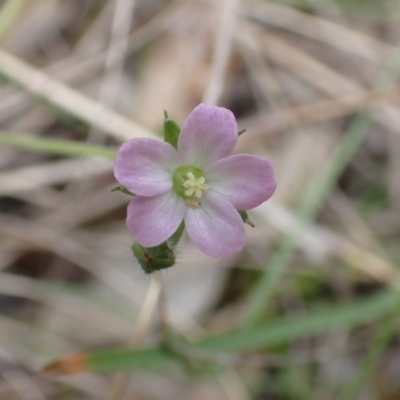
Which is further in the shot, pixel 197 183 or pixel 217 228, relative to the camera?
pixel 197 183

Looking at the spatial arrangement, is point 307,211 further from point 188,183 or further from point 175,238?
point 175,238

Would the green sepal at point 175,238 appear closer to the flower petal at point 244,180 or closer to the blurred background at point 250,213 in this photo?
the flower petal at point 244,180

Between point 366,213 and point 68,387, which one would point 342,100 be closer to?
point 366,213

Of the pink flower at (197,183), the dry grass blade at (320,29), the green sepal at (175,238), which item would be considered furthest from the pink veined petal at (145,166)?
the dry grass blade at (320,29)

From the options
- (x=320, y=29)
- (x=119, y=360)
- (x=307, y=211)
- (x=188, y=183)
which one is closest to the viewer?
(x=188, y=183)

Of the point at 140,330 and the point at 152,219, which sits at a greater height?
the point at 140,330

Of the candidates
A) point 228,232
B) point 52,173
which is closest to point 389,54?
point 52,173

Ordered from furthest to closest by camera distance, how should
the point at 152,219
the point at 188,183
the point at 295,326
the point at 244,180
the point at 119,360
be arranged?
the point at 295,326
the point at 119,360
the point at 188,183
the point at 244,180
the point at 152,219

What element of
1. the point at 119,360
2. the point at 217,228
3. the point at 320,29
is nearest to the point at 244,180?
the point at 217,228
